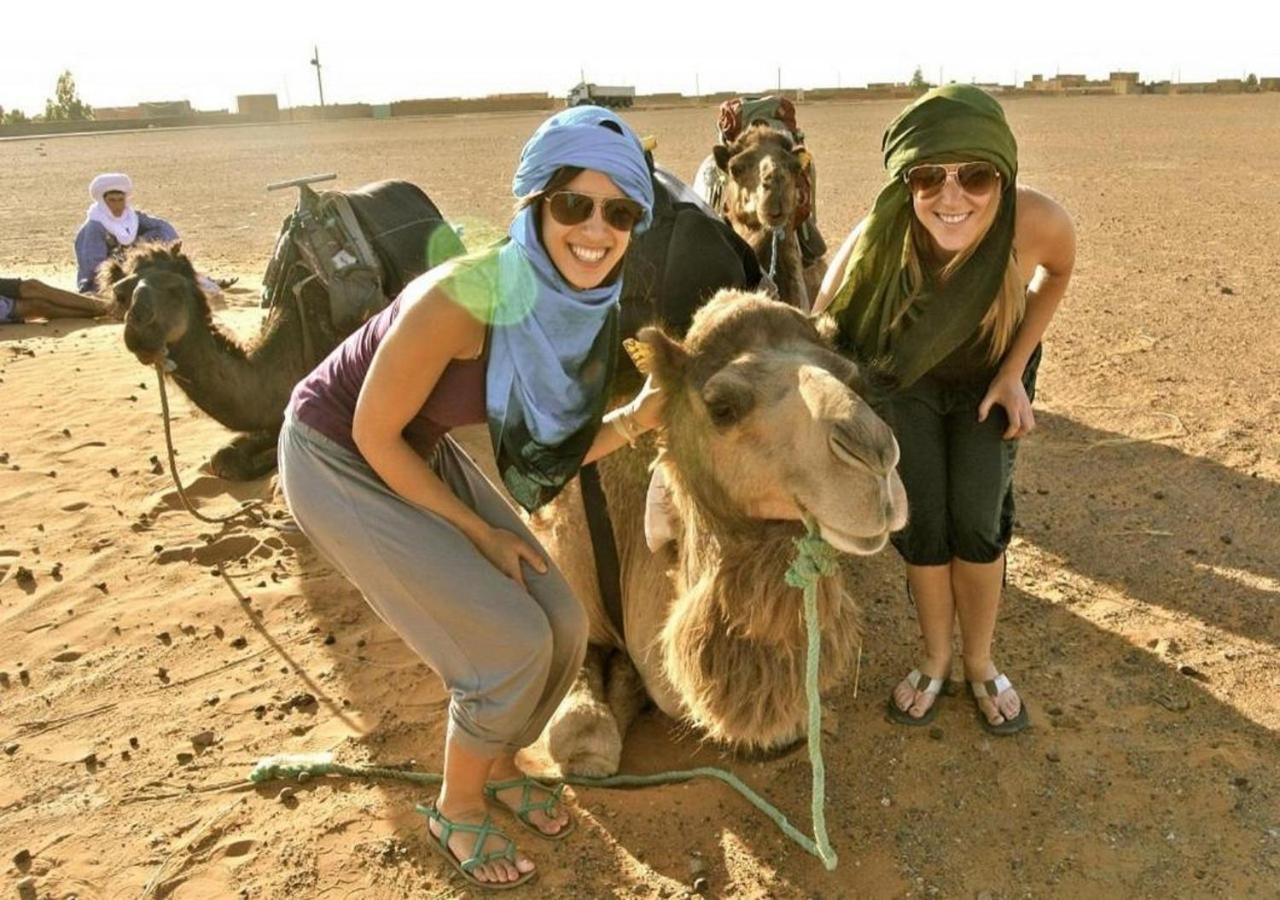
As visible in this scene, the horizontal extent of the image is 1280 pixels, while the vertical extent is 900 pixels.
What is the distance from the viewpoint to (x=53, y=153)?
4303 cm

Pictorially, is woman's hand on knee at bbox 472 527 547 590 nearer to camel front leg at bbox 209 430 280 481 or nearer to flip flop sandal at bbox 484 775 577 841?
flip flop sandal at bbox 484 775 577 841

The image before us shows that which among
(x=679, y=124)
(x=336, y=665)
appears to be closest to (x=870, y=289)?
(x=336, y=665)

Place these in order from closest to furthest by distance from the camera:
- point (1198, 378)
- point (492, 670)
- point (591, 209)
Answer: point (591, 209) → point (492, 670) → point (1198, 378)

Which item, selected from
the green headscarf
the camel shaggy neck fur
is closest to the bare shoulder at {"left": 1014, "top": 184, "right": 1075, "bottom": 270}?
the green headscarf

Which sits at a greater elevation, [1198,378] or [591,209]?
[591,209]

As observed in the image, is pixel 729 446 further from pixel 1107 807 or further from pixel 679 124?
pixel 679 124

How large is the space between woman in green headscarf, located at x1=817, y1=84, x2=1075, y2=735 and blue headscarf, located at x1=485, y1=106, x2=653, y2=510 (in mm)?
940

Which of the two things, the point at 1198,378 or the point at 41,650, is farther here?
the point at 1198,378

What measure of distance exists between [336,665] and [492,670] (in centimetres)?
172

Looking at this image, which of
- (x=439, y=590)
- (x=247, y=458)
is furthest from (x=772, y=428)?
(x=247, y=458)

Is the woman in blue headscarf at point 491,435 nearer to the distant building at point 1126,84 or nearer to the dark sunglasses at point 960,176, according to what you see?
the dark sunglasses at point 960,176

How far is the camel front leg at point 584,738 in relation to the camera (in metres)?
3.64

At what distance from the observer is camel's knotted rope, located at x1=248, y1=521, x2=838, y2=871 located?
2.94 meters

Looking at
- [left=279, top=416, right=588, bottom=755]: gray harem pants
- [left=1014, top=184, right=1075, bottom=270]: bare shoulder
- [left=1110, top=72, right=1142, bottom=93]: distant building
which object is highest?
[left=1110, top=72, right=1142, bottom=93]: distant building
